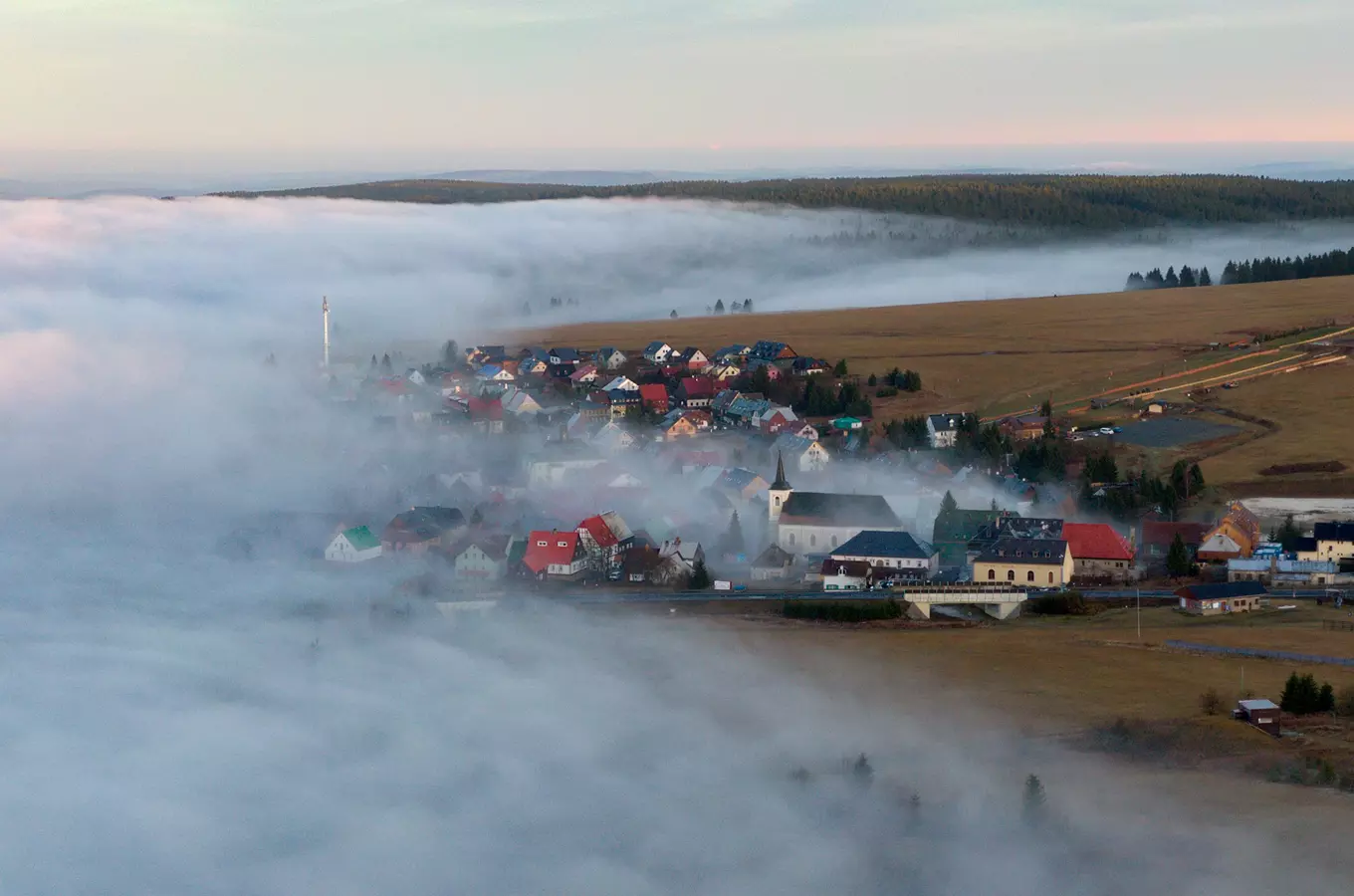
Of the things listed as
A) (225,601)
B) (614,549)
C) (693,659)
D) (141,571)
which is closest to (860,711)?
(693,659)

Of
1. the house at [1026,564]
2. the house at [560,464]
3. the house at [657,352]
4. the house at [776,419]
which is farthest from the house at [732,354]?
the house at [1026,564]

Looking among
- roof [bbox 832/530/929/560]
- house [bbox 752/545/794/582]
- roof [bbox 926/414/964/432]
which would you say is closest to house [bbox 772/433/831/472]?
roof [bbox 926/414/964/432]

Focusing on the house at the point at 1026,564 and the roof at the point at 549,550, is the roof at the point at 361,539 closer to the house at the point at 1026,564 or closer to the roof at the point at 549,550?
the roof at the point at 549,550

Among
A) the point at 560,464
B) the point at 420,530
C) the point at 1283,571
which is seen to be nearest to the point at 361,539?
the point at 420,530

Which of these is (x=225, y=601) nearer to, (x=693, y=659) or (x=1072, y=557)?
(x=693, y=659)

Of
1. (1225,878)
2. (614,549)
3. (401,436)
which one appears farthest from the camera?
(401,436)

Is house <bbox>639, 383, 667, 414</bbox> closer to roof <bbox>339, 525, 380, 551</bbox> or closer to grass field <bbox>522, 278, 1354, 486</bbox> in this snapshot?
grass field <bbox>522, 278, 1354, 486</bbox>
